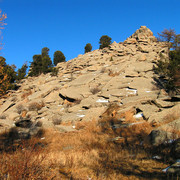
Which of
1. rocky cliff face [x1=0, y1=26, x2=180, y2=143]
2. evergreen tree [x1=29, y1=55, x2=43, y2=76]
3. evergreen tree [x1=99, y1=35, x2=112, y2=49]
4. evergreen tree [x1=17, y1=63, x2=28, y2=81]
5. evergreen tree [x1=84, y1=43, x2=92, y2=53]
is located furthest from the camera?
evergreen tree [x1=84, y1=43, x2=92, y2=53]

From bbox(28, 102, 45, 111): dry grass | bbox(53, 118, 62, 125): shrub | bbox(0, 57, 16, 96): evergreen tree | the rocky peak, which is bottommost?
bbox(53, 118, 62, 125): shrub

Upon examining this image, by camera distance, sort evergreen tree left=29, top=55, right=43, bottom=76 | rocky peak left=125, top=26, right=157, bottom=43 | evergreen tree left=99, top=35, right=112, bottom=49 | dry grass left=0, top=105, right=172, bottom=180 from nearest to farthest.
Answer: dry grass left=0, top=105, right=172, bottom=180 < evergreen tree left=29, top=55, right=43, bottom=76 < rocky peak left=125, top=26, right=157, bottom=43 < evergreen tree left=99, top=35, right=112, bottom=49

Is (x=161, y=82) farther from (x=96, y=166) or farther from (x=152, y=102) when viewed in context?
(x=96, y=166)

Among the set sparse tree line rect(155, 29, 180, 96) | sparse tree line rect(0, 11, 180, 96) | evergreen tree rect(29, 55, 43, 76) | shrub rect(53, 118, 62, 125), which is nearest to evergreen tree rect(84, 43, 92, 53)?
sparse tree line rect(0, 11, 180, 96)


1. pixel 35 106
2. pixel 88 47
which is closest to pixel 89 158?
pixel 35 106

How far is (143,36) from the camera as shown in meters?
45.8

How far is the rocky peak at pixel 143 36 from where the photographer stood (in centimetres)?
4404

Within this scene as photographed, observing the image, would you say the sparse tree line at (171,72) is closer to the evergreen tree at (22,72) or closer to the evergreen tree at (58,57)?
the evergreen tree at (22,72)

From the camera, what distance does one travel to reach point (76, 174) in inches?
166

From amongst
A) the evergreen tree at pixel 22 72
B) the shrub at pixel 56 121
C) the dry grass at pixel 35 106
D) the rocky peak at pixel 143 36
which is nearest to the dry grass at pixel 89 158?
the shrub at pixel 56 121

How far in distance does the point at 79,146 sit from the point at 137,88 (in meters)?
9.32

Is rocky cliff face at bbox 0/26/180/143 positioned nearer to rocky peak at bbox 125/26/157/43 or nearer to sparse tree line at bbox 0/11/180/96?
sparse tree line at bbox 0/11/180/96

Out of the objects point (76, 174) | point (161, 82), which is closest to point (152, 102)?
point (161, 82)

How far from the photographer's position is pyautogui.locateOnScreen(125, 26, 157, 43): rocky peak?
44037 mm
